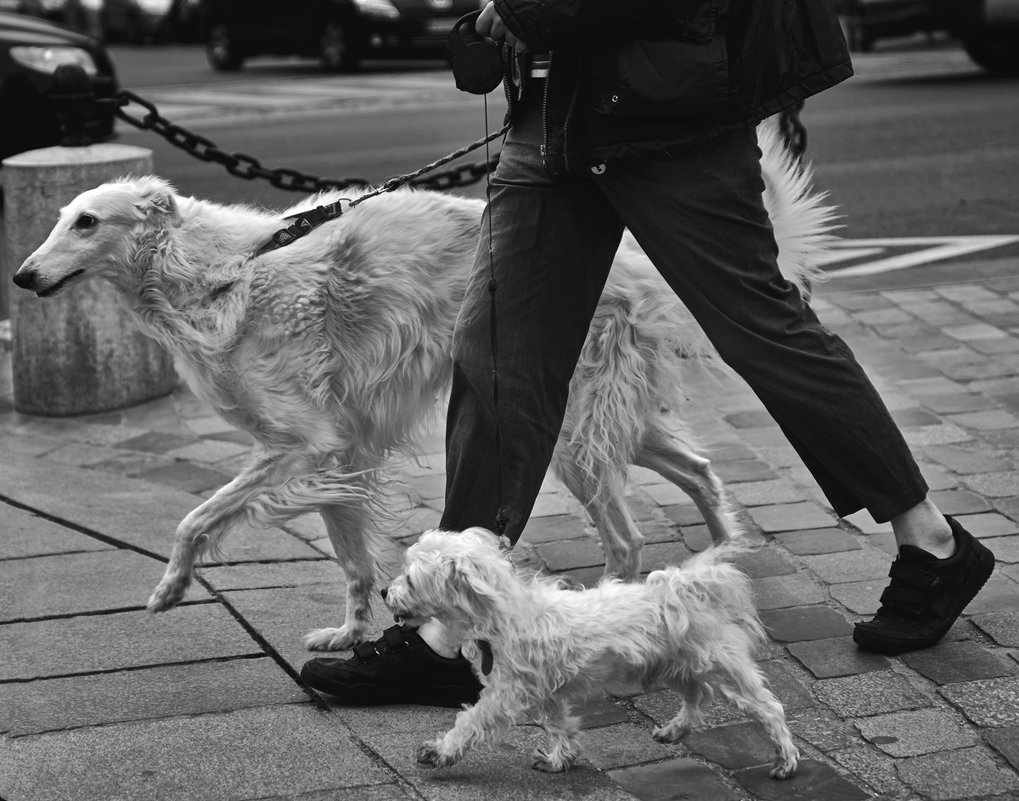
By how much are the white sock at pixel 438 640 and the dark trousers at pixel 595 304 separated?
25 cm

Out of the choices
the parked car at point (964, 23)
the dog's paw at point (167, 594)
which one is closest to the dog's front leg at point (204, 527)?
the dog's paw at point (167, 594)

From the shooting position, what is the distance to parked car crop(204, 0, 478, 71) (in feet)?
62.7

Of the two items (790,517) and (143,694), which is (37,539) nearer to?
(143,694)

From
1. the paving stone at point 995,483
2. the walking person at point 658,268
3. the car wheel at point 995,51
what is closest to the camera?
the walking person at point 658,268

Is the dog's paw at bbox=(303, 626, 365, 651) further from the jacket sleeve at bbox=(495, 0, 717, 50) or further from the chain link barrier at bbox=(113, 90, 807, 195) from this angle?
the chain link barrier at bbox=(113, 90, 807, 195)

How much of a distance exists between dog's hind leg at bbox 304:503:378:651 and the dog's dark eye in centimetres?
97

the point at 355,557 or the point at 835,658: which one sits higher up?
the point at 355,557

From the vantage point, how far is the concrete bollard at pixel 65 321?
18.5 ft

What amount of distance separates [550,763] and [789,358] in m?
1.09

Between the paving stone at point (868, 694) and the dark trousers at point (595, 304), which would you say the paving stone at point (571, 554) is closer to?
the dark trousers at point (595, 304)

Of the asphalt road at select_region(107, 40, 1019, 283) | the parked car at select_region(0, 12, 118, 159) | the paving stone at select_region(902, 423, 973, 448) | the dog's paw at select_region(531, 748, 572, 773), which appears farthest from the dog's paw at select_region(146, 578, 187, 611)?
the parked car at select_region(0, 12, 118, 159)

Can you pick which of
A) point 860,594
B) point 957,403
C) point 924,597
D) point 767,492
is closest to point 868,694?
point 924,597

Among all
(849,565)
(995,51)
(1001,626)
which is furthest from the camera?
(995,51)

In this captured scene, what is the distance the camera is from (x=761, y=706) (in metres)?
2.86
